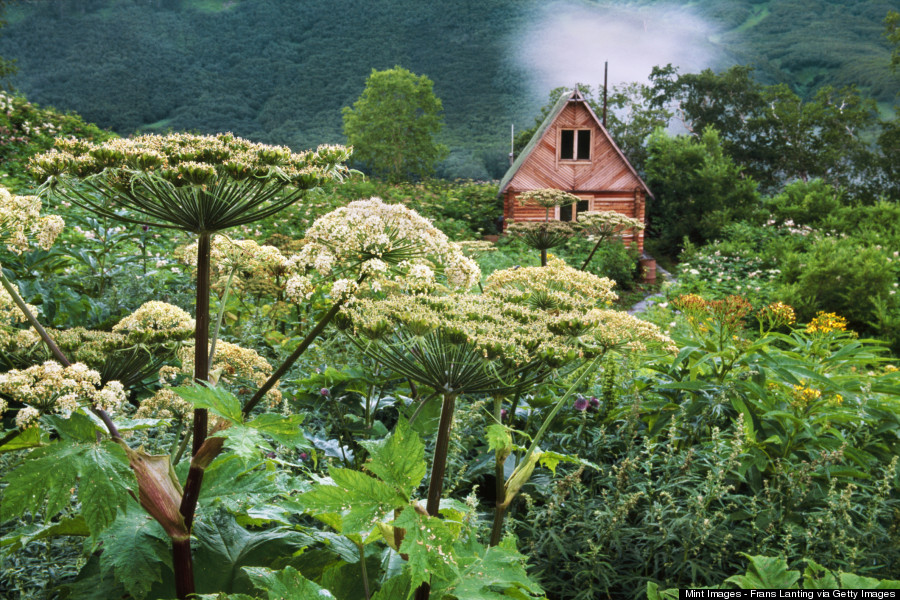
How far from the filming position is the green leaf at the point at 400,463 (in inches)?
56.1

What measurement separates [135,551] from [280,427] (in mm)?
574

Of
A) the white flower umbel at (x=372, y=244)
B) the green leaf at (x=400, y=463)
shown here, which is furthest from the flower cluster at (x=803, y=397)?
the green leaf at (x=400, y=463)

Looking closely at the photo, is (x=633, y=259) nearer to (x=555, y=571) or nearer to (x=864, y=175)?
(x=555, y=571)

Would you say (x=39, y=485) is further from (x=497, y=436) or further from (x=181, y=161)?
(x=497, y=436)

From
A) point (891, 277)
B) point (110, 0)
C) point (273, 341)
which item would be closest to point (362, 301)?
point (273, 341)

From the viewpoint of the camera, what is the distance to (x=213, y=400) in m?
1.46

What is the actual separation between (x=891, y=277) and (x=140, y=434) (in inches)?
657

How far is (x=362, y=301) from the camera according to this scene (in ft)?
7.18

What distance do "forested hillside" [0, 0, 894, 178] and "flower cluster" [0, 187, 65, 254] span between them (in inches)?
2026

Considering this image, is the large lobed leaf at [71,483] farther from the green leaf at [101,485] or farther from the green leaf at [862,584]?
the green leaf at [862,584]

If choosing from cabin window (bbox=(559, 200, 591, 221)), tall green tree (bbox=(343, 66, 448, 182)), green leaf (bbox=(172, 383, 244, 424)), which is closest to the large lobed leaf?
green leaf (bbox=(172, 383, 244, 424))

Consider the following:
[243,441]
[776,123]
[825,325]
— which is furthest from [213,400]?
[776,123]

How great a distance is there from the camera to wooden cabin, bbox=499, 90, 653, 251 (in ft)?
69.9

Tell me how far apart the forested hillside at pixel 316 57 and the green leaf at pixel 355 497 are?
5215 cm
